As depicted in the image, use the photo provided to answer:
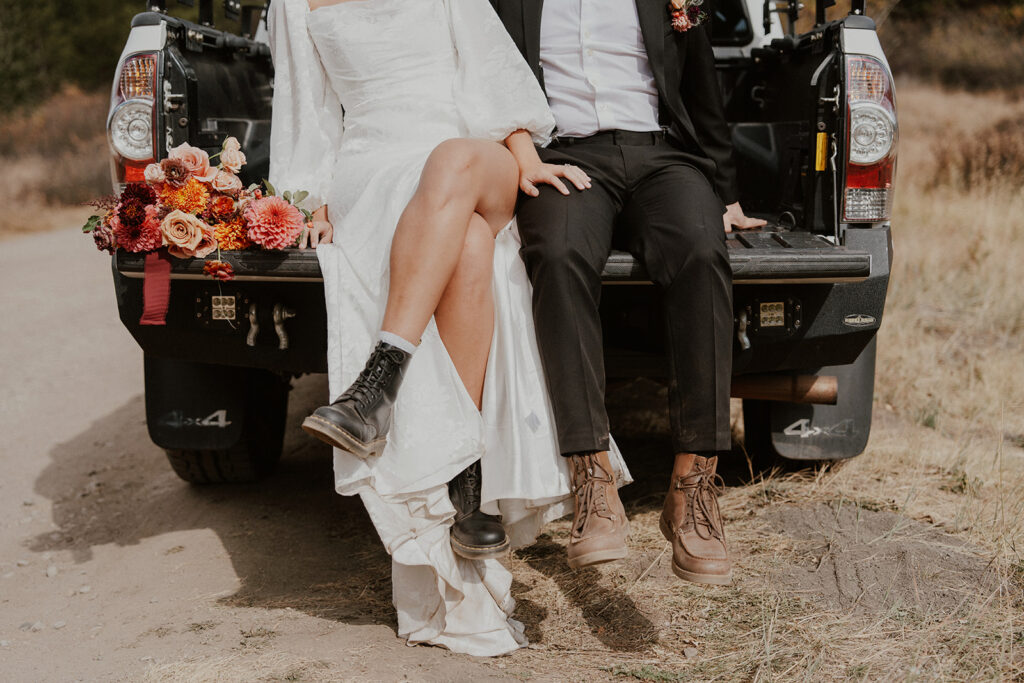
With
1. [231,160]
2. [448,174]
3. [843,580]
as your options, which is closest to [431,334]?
[448,174]

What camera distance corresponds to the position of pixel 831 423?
354cm

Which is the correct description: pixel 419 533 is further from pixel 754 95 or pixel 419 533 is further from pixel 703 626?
pixel 754 95

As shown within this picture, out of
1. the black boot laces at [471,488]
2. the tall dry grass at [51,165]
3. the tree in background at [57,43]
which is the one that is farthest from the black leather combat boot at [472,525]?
the tree in background at [57,43]

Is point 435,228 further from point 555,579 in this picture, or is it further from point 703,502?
point 555,579

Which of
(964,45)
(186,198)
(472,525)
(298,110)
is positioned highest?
(298,110)

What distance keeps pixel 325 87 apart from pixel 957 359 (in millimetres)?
3687

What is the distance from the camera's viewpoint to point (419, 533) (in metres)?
2.76

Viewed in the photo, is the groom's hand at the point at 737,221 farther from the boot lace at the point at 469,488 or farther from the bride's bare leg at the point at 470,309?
the boot lace at the point at 469,488

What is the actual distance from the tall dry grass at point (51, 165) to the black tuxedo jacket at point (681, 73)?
7856 millimetres

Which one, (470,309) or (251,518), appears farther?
(251,518)

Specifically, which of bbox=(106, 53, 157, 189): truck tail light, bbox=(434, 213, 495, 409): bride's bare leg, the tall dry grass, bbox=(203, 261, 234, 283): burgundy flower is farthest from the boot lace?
the tall dry grass

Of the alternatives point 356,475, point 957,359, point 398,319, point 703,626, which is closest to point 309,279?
point 398,319

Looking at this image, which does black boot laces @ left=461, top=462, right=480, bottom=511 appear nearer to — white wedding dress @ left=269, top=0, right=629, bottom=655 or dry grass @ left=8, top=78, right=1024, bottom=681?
white wedding dress @ left=269, top=0, right=629, bottom=655

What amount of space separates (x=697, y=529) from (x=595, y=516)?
27cm
